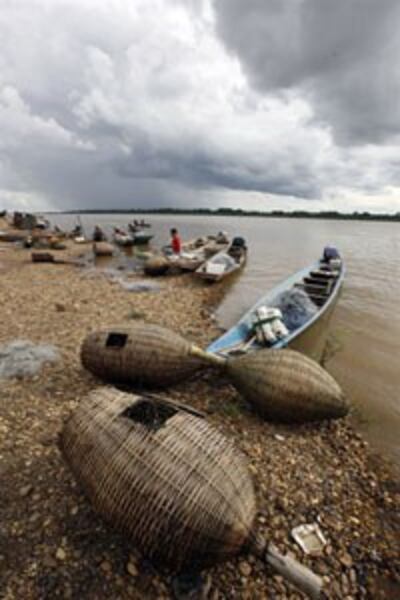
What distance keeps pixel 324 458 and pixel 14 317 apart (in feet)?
26.0

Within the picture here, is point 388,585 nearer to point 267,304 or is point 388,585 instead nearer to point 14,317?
point 267,304

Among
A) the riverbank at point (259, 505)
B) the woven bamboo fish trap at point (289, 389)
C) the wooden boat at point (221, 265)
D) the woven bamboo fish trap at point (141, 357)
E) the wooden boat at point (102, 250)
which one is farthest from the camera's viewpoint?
the wooden boat at point (102, 250)

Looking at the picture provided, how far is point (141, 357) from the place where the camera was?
4.45 metres

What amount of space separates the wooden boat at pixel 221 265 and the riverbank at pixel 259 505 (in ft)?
27.6

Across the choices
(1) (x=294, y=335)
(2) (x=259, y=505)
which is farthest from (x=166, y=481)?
(1) (x=294, y=335)

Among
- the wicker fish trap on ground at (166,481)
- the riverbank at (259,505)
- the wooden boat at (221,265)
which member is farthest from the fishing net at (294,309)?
the wooden boat at (221,265)

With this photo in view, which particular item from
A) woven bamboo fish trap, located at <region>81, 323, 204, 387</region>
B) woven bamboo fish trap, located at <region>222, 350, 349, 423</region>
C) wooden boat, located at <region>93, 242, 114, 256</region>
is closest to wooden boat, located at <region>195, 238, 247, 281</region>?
wooden boat, located at <region>93, 242, 114, 256</region>

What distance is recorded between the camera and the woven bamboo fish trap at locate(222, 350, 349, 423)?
4031 millimetres

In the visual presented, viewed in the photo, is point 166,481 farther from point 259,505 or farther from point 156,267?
point 156,267

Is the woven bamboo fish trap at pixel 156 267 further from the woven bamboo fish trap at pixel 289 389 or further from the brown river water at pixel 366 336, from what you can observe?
the woven bamboo fish trap at pixel 289 389

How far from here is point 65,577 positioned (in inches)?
91.4

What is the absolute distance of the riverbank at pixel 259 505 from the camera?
2369 millimetres

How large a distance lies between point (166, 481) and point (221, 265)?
1257cm

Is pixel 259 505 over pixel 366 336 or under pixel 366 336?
over
